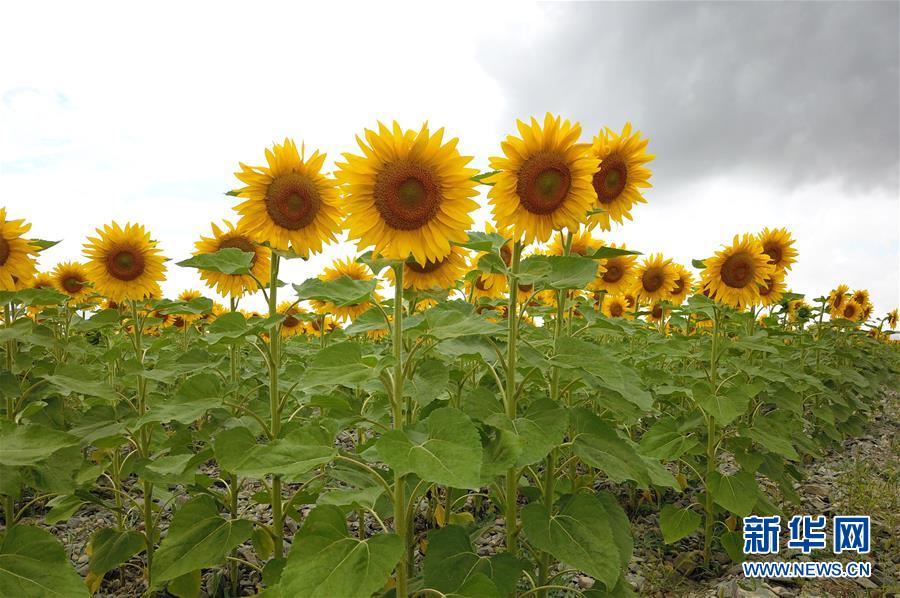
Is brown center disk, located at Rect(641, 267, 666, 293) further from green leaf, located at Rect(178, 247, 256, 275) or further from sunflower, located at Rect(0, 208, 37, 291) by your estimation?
sunflower, located at Rect(0, 208, 37, 291)

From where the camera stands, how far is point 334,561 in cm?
215

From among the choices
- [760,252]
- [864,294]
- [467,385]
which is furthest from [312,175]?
[864,294]

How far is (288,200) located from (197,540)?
191 cm

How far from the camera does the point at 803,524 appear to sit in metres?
4.78

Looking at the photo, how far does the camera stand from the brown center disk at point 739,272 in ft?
16.8

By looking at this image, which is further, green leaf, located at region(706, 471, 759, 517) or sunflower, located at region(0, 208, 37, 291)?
sunflower, located at region(0, 208, 37, 291)

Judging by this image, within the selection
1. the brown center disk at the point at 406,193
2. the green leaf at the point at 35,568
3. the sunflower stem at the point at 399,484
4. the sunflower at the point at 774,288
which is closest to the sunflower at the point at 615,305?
the sunflower at the point at 774,288

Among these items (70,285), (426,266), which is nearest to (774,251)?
(426,266)

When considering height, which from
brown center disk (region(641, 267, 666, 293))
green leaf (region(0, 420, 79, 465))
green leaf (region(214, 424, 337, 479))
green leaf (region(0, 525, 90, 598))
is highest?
brown center disk (region(641, 267, 666, 293))

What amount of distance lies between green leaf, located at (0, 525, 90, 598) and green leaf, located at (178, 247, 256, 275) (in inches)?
56.0

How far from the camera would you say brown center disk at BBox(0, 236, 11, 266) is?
433 cm

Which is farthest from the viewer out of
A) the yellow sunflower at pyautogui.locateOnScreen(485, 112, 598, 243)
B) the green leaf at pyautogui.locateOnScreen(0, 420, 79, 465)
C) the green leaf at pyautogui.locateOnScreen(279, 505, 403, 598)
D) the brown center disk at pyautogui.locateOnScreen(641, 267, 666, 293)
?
the brown center disk at pyautogui.locateOnScreen(641, 267, 666, 293)

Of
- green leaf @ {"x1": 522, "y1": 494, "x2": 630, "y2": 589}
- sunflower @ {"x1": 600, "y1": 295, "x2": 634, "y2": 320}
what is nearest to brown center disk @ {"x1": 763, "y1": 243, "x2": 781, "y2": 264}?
sunflower @ {"x1": 600, "y1": 295, "x2": 634, "y2": 320}

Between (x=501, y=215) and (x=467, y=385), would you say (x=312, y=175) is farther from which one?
(x=467, y=385)
